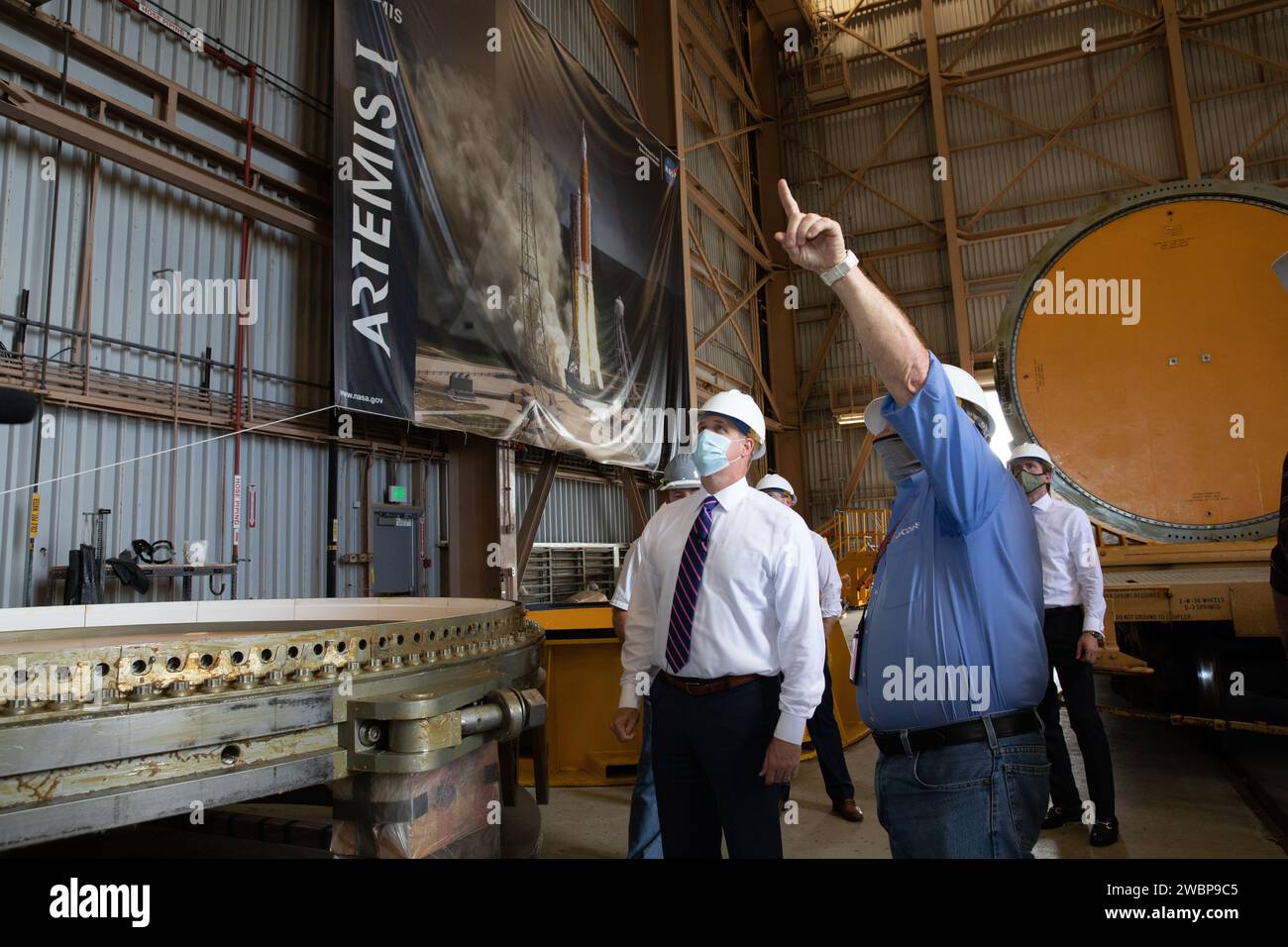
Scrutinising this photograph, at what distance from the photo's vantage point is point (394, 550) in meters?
8.08

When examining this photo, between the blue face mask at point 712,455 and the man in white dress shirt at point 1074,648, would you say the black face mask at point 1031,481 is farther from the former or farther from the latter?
the blue face mask at point 712,455

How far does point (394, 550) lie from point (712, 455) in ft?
20.9

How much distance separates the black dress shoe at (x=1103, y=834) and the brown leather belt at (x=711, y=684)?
2.48 meters

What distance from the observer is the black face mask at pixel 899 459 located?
1792 millimetres

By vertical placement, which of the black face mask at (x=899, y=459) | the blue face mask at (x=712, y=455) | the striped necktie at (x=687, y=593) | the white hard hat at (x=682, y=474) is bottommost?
the striped necktie at (x=687, y=593)

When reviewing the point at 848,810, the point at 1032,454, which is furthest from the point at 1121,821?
the point at 1032,454

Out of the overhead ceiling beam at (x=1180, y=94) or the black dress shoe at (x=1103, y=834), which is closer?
the black dress shoe at (x=1103, y=834)

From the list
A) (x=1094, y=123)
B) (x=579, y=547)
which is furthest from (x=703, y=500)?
(x=1094, y=123)

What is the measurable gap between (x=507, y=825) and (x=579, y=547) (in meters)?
8.90

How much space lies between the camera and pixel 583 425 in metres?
9.44

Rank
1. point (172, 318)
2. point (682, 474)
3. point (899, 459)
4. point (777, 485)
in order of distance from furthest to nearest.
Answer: point (172, 318)
point (777, 485)
point (682, 474)
point (899, 459)

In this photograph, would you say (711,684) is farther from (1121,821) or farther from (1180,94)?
(1180,94)

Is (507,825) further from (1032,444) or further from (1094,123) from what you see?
(1094,123)

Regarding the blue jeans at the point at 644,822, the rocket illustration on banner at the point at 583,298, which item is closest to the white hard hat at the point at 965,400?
the blue jeans at the point at 644,822
